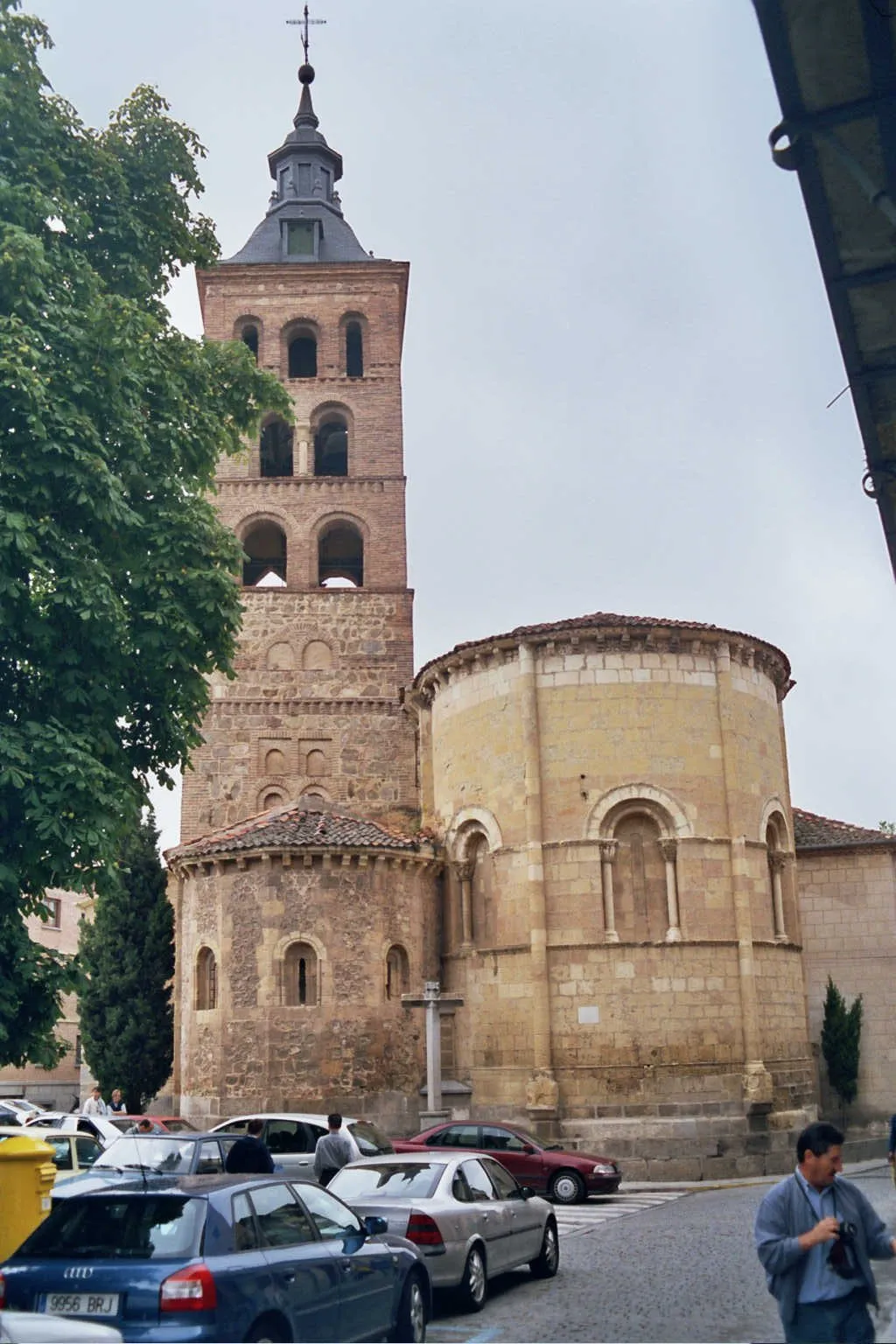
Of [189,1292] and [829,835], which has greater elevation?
[829,835]

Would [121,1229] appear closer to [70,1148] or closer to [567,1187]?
[70,1148]

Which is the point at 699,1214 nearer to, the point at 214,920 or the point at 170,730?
the point at 170,730

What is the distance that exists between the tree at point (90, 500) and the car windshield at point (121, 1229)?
4.23 m

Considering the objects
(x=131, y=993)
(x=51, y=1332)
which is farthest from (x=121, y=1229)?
(x=131, y=993)

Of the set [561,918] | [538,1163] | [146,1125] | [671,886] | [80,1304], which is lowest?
[538,1163]

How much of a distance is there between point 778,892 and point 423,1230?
1775cm

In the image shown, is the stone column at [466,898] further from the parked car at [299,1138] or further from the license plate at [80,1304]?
the license plate at [80,1304]

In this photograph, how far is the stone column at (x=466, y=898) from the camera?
27797 millimetres

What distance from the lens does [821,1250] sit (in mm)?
6191

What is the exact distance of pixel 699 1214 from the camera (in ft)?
60.6

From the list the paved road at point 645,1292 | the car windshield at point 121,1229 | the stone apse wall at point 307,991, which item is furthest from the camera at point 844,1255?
the stone apse wall at point 307,991

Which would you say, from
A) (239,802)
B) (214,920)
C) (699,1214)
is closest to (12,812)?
(699,1214)

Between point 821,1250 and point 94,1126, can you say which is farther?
point 94,1126

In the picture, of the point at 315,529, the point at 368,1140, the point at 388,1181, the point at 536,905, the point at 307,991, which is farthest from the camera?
the point at 315,529
